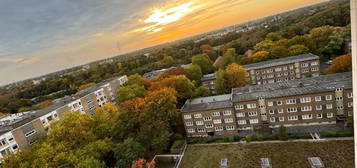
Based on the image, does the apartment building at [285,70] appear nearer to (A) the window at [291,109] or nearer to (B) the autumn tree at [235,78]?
(B) the autumn tree at [235,78]

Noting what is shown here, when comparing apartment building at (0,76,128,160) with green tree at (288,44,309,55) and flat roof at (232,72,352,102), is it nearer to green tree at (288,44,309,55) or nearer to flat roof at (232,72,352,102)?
flat roof at (232,72,352,102)

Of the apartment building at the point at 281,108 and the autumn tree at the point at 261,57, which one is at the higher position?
the autumn tree at the point at 261,57

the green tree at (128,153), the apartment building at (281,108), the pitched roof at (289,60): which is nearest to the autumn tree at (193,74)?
the pitched roof at (289,60)

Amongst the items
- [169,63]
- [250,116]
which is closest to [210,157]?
[250,116]

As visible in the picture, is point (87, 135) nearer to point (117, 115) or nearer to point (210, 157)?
point (117, 115)

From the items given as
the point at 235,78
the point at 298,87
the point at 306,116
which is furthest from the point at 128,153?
the point at 235,78
